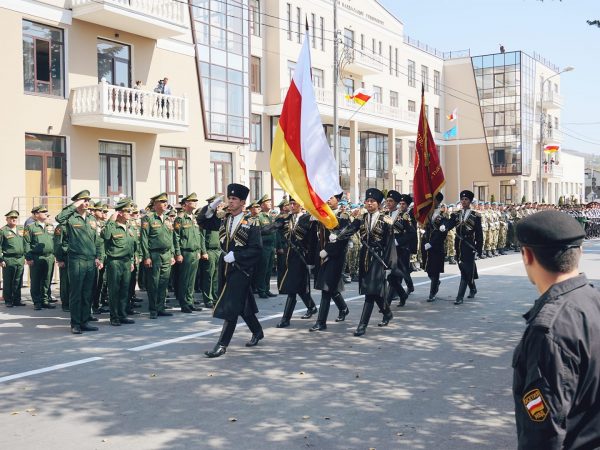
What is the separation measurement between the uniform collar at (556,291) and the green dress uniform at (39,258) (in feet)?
38.3

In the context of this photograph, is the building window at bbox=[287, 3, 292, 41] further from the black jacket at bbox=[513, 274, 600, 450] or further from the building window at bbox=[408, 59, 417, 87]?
the black jacket at bbox=[513, 274, 600, 450]

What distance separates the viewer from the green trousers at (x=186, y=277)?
39.0ft

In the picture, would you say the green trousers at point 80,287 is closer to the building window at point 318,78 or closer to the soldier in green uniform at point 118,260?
the soldier in green uniform at point 118,260

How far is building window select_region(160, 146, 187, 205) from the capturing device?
2327 centimetres

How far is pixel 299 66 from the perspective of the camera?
9516 mm

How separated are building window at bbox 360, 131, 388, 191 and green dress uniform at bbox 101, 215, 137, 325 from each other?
1334 inches

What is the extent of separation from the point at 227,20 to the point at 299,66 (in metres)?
17.7

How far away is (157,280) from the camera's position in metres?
11.4

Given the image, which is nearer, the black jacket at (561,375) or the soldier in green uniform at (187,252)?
the black jacket at (561,375)

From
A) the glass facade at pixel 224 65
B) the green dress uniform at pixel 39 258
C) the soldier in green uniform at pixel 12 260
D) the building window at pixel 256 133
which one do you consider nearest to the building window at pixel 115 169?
the glass facade at pixel 224 65

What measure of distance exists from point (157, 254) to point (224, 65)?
1591 centimetres

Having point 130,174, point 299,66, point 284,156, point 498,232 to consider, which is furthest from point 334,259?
point 498,232

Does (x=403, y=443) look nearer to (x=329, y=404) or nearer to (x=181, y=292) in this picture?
(x=329, y=404)

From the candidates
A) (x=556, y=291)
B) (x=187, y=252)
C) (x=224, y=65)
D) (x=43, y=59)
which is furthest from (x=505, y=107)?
(x=556, y=291)
